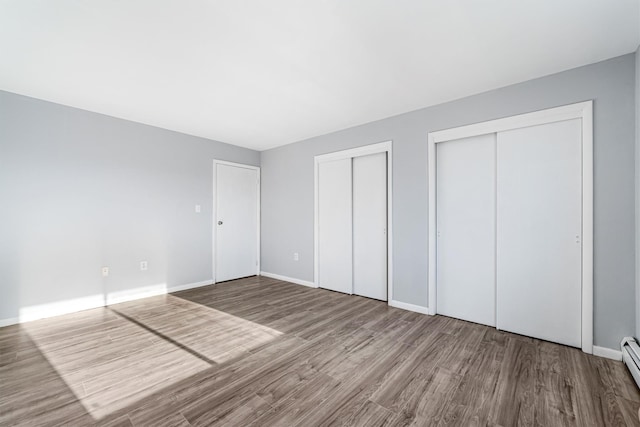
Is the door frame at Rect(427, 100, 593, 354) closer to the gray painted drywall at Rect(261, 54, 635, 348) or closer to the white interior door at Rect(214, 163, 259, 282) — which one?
the gray painted drywall at Rect(261, 54, 635, 348)

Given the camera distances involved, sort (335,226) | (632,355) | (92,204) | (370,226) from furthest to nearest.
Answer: (335,226)
(370,226)
(92,204)
(632,355)

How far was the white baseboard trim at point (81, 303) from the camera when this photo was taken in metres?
2.91

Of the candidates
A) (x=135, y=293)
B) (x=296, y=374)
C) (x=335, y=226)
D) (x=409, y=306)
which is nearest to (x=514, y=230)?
(x=409, y=306)

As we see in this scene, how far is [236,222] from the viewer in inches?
193

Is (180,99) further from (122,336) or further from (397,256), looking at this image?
(397,256)

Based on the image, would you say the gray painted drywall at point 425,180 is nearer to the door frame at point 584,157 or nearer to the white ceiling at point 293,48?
the door frame at point 584,157

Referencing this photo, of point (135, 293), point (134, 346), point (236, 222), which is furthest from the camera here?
point (236, 222)

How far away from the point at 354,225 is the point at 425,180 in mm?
1267

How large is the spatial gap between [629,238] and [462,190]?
1.33 meters

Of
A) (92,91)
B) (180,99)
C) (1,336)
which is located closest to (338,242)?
(180,99)

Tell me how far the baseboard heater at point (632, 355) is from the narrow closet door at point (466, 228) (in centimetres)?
92

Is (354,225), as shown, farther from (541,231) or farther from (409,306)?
(541,231)

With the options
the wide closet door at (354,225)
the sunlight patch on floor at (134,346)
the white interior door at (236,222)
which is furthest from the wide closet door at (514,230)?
the white interior door at (236,222)

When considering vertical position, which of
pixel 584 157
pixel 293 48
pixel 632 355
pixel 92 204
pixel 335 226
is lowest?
pixel 632 355
